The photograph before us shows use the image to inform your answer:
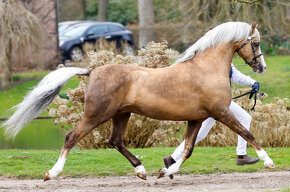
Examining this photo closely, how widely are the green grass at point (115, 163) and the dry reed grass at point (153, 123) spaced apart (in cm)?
65

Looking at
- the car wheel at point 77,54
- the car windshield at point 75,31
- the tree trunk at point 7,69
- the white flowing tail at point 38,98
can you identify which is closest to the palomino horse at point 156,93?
the white flowing tail at point 38,98

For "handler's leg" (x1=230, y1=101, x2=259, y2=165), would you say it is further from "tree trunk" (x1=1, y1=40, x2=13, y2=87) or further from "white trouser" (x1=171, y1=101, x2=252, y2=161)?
"tree trunk" (x1=1, y1=40, x2=13, y2=87)

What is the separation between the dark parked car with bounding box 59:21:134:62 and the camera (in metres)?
22.5

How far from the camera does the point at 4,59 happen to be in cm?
1895

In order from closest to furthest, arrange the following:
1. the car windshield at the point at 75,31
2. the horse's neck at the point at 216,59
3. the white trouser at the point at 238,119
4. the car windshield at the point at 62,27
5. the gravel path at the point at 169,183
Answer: the gravel path at the point at 169,183
the horse's neck at the point at 216,59
the white trouser at the point at 238,119
the car windshield at the point at 75,31
the car windshield at the point at 62,27

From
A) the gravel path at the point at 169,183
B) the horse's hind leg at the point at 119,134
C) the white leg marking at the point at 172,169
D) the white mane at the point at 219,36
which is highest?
the white mane at the point at 219,36

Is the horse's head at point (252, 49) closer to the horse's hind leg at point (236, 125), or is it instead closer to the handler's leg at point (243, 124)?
the handler's leg at point (243, 124)

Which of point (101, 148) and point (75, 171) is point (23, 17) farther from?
point (75, 171)

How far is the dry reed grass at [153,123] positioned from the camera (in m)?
9.60

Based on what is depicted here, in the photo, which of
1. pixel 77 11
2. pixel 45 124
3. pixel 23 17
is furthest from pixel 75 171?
pixel 77 11

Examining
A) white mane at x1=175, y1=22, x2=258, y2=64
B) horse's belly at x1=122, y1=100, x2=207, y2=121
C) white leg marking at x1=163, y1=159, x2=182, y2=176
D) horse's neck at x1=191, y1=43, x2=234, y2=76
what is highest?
white mane at x1=175, y1=22, x2=258, y2=64

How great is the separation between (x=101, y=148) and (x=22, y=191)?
3.45 m

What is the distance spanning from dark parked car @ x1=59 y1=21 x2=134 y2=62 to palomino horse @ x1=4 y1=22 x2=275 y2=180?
14633mm

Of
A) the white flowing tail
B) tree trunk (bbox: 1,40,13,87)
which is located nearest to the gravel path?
the white flowing tail
